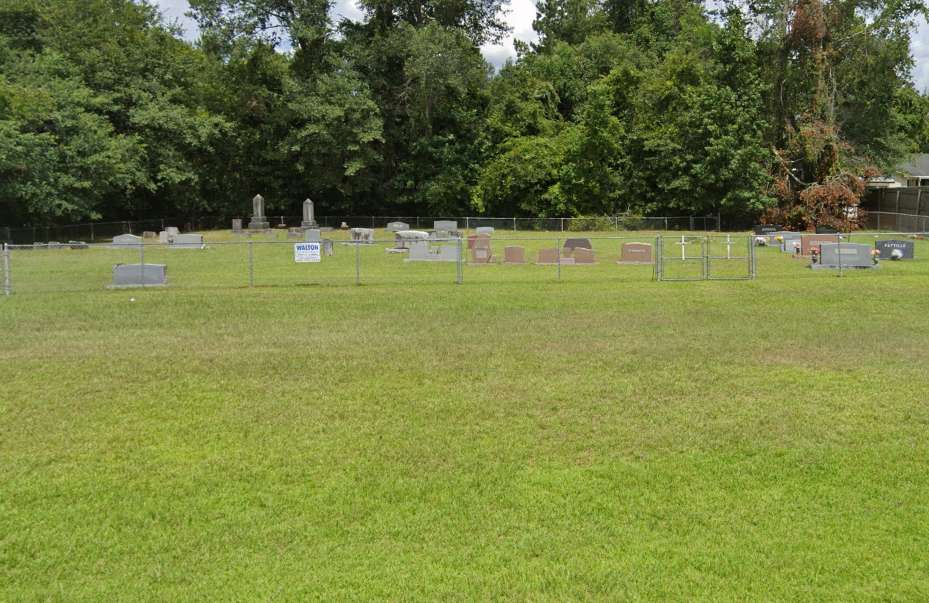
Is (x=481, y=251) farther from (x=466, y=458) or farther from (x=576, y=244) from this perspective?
(x=466, y=458)

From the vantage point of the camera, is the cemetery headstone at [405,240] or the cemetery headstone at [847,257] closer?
the cemetery headstone at [847,257]

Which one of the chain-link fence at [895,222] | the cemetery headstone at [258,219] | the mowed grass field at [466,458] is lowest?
the mowed grass field at [466,458]

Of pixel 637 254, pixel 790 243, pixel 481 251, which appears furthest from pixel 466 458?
pixel 790 243

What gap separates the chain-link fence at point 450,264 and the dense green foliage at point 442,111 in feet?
44.8

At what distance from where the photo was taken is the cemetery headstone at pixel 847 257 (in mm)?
23781

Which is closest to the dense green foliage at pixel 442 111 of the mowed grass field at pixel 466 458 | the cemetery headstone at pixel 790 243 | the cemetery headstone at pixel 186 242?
the cemetery headstone at pixel 186 242

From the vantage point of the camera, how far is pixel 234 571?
5.11m

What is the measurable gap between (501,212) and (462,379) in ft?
146

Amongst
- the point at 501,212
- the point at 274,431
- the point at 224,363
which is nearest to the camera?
the point at 274,431

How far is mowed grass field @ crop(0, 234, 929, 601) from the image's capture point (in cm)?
509

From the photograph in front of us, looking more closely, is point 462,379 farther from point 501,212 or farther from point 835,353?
point 501,212

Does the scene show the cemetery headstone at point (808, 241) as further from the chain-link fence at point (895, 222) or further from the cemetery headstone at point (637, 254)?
the chain-link fence at point (895, 222)

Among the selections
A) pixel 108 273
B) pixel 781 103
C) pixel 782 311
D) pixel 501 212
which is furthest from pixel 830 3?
pixel 108 273

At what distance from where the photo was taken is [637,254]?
26984 mm
